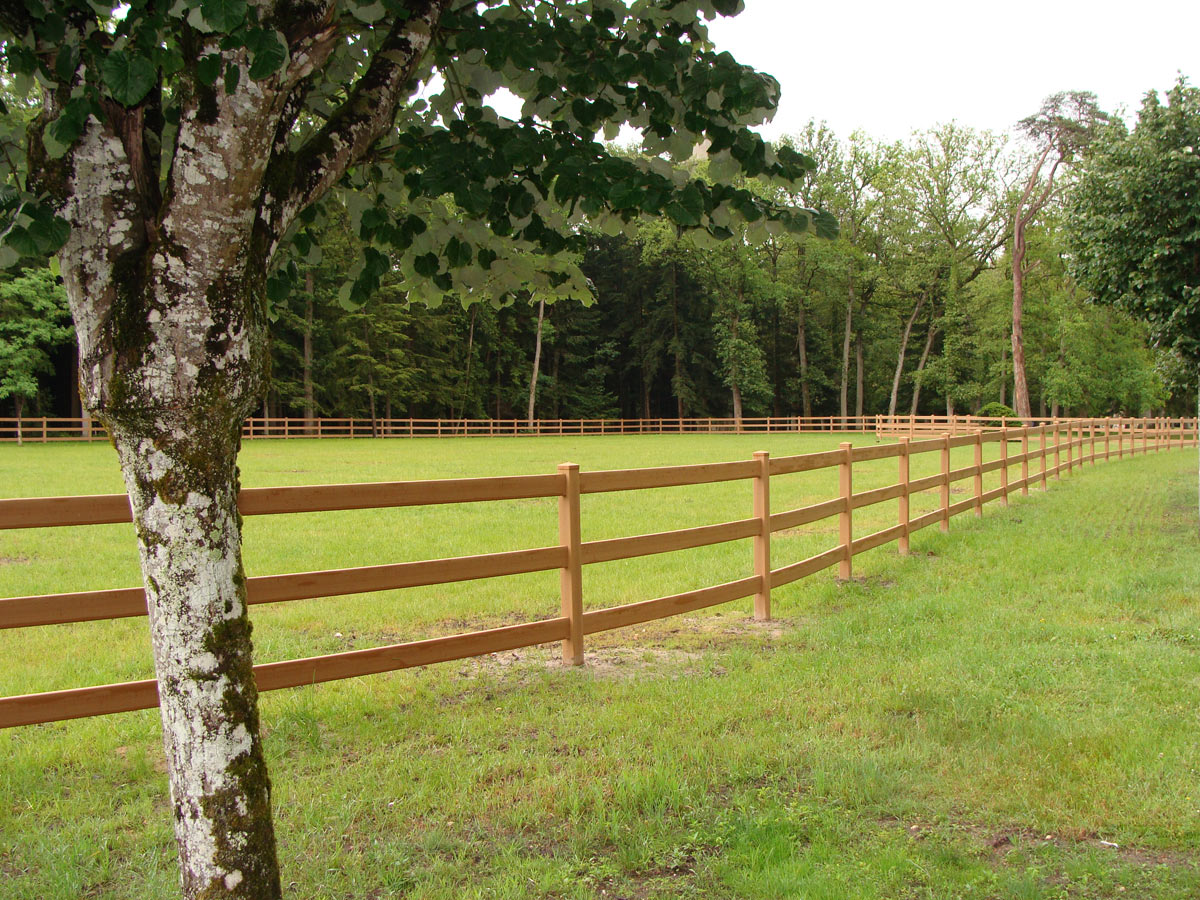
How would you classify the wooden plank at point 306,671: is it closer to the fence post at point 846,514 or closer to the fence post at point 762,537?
the fence post at point 762,537

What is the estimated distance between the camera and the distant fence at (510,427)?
1403 inches

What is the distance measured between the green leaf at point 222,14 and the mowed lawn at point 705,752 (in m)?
2.58

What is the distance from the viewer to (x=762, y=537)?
6.84 metres

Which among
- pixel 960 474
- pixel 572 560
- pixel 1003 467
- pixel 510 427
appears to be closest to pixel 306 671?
pixel 572 560

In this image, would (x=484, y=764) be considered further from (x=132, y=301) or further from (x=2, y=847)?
(x=132, y=301)

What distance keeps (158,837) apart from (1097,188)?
13.4 metres

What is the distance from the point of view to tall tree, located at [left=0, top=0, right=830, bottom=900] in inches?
84.4

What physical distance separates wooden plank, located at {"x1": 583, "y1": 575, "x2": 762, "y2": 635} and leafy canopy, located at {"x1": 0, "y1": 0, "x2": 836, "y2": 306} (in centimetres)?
266

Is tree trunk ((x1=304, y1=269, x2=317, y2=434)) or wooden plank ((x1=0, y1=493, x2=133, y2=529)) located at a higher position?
tree trunk ((x1=304, y1=269, x2=317, y2=434))

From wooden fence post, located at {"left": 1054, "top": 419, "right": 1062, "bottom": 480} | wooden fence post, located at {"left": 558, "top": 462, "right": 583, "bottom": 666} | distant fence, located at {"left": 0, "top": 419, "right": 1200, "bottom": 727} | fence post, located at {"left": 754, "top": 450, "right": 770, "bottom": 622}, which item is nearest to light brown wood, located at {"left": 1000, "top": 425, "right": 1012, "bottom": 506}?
wooden fence post, located at {"left": 1054, "top": 419, "right": 1062, "bottom": 480}

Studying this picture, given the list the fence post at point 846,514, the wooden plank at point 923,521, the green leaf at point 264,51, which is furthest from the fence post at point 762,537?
the green leaf at point 264,51

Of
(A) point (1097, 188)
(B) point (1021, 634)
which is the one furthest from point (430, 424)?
(B) point (1021, 634)

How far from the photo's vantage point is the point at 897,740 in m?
4.26

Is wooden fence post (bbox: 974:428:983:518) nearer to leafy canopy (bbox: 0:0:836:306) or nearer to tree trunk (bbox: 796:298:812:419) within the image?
leafy canopy (bbox: 0:0:836:306)
